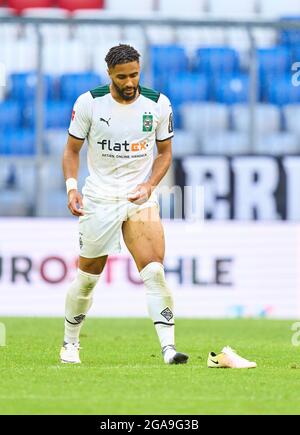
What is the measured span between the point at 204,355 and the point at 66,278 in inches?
286

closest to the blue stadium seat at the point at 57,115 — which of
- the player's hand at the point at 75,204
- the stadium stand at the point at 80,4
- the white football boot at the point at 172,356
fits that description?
the stadium stand at the point at 80,4

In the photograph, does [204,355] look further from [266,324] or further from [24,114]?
[24,114]

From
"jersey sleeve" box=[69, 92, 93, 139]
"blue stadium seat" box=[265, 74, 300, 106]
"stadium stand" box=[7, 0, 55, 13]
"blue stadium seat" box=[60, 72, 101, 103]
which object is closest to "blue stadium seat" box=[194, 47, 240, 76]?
"blue stadium seat" box=[265, 74, 300, 106]

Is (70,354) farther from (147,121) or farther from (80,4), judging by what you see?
(80,4)

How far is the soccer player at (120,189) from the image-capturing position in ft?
33.8

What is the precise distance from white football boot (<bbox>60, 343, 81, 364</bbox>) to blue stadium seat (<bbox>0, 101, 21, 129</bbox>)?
10.2m

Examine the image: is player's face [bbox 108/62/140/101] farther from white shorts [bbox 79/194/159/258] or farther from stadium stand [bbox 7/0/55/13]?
stadium stand [bbox 7/0/55/13]

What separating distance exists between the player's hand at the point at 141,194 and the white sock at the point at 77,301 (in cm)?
69

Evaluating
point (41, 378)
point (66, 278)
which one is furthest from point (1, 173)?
point (41, 378)

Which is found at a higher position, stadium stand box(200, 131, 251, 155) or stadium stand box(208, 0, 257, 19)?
stadium stand box(208, 0, 257, 19)

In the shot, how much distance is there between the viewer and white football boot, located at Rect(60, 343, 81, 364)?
34.9 feet

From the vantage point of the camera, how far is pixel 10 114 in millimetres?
20781

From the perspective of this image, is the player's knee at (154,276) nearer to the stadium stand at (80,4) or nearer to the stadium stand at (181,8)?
the stadium stand at (181,8)

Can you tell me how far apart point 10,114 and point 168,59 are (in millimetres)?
2598
